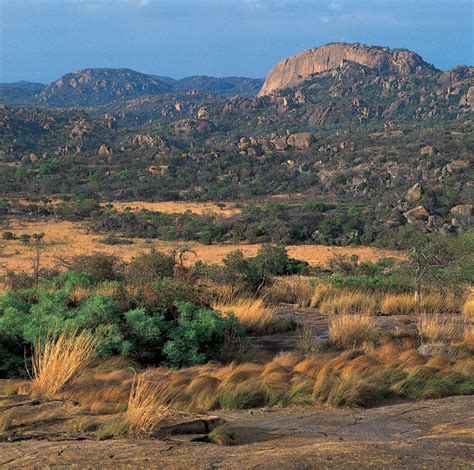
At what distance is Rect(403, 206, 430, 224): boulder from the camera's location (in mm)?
40384

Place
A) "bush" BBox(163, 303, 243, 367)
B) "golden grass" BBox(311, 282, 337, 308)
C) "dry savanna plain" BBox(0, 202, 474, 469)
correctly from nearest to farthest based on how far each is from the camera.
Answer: "dry savanna plain" BBox(0, 202, 474, 469) → "bush" BBox(163, 303, 243, 367) → "golden grass" BBox(311, 282, 337, 308)

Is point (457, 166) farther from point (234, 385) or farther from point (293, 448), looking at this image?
point (293, 448)

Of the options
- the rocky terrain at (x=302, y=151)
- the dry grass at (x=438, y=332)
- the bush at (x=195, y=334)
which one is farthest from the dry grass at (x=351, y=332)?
the rocky terrain at (x=302, y=151)

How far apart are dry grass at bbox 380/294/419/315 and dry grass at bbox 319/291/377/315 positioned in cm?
18

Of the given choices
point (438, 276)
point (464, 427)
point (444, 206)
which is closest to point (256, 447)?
point (464, 427)

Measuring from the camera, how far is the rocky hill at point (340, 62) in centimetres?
14012

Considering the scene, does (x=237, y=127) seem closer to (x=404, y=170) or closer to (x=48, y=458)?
(x=404, y=170)

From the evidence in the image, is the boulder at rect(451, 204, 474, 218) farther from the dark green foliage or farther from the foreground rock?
the foreground rock

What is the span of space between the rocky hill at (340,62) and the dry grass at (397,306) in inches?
5129

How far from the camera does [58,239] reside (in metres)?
36.8

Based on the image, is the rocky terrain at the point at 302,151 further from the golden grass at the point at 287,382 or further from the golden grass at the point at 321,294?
the golden grass at the point at 287,382

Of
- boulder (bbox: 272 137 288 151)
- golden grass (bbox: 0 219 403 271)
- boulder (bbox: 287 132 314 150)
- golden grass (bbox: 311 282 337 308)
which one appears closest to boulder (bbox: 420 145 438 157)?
boulder (bbox: 287 132 314 150)

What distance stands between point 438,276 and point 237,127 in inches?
4125

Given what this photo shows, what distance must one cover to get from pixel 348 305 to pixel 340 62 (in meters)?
152
